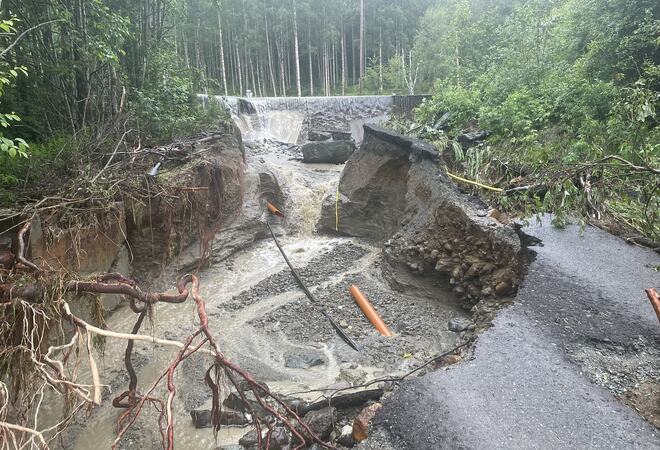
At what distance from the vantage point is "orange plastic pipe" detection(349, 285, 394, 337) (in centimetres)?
536

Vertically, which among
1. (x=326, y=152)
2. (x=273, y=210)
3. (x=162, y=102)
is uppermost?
(x=162, y=102)

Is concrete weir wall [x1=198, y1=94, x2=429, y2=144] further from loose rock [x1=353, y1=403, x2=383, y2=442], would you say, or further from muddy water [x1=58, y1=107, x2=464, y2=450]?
loose rock [x1=353, y1=403, x2=383, y2=442]

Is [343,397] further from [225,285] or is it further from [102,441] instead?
[225,285]

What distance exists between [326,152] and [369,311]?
9.17m

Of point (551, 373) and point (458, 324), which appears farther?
point (458, 324)

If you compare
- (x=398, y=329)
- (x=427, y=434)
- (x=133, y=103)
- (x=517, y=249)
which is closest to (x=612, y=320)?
(x=517, y=249)

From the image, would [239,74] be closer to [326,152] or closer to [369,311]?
[326,152]

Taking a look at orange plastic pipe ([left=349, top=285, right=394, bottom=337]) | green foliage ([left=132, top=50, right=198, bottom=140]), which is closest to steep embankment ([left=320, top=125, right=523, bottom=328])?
orange plastic pipe ([left=349, top=285, right=394, bottom=337])

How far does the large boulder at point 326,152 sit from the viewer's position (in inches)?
552

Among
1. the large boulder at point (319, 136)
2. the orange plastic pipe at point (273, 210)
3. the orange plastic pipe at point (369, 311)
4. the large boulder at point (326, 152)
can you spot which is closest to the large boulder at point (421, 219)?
the orange plastic pipe at point (369, 311)

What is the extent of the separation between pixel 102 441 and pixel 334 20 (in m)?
28.4

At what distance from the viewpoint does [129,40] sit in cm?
842

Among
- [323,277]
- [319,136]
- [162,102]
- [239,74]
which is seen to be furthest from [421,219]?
[239,74]

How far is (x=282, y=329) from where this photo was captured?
5.63 metres
